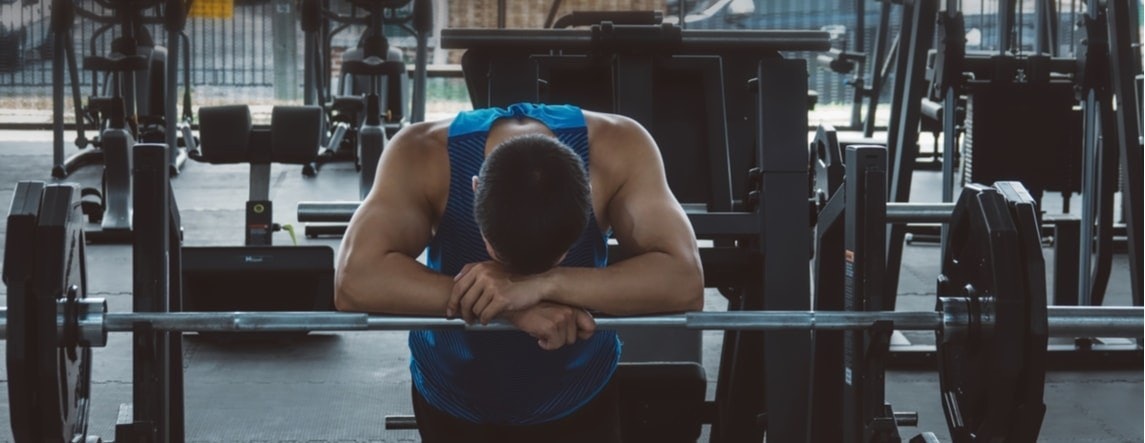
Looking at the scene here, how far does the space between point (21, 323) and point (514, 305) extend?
61cm

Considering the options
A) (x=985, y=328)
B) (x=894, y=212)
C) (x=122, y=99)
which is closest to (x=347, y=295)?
(x=985, y=328)

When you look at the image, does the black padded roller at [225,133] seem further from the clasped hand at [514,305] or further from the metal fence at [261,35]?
the metal fence at [261,35]

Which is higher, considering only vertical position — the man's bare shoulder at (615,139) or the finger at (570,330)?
the man's bare shoulder at (615,139)

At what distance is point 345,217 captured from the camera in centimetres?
268

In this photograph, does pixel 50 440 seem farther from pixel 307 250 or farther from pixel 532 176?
pixel 307 250

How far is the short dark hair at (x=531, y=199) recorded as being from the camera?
66.4 inches

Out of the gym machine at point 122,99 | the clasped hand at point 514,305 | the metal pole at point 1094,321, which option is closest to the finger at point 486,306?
the clasped hand at point 514,305

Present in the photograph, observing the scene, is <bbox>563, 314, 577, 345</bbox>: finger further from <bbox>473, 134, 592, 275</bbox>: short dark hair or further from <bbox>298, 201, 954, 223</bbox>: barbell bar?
<bbox>298, 201, 954, 223</bbox>: barbell bar

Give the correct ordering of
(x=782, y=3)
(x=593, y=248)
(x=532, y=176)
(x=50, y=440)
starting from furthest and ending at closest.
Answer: (x=782, y=3) < (x=593, y=248) < (x=50, y=440) < (x=532, y=176)

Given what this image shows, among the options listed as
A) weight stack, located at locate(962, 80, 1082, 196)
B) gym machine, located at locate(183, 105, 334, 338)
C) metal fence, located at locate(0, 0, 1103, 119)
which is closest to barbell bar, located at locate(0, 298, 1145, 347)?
gym machine, located at locate(183, 105, 334, 338)

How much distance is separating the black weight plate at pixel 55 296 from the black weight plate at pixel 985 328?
1197 millimetres

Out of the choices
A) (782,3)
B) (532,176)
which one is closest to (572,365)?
(532,176)

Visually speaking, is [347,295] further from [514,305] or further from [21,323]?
[21,323]

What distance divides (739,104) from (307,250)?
158 cm
